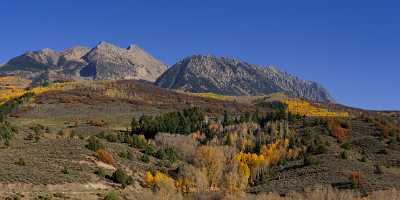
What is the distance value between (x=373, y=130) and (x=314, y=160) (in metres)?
56.1

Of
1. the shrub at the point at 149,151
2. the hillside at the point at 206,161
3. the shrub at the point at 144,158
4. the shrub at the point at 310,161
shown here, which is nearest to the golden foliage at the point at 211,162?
the hillside at the point at 206,161

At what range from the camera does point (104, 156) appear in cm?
12375

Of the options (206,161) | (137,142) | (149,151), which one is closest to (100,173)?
(206,161)

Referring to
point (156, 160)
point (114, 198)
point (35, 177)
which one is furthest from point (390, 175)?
point (35, 177)

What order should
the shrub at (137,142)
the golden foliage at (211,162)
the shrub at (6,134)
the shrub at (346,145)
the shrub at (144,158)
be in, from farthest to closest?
the shrub at (346,145) < the shrub at (137,142) < the shrub at (144,158) < the golden foliage at (211,162) < the shrub at (6,134)

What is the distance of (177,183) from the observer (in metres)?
118

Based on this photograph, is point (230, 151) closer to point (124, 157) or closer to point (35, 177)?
point (124, 157)

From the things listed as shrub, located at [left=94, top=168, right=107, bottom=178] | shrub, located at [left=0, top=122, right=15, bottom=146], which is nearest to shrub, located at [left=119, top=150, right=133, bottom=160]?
shrub, located at [left=94, top=168, right=107, bottom=178]

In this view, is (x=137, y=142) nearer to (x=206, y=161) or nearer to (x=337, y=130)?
(x=206, y=161)

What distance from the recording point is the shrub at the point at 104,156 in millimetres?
121863

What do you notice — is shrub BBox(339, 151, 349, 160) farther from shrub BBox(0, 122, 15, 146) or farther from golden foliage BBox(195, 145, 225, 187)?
shrub BBox(0, 122, 15, 146)

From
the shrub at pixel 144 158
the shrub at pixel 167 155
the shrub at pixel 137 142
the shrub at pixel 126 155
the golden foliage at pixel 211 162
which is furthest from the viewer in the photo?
the shrub at pixel 137 142

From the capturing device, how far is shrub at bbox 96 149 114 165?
400ft

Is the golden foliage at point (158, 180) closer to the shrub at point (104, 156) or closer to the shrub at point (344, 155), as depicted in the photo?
the shrub at point (104, 156)
